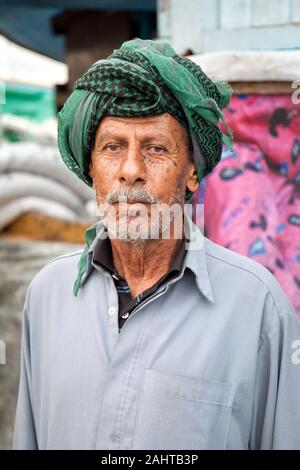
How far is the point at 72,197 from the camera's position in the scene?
16.4ft

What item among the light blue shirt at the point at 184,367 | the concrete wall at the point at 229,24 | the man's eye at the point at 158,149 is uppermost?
the concrete wall at the point at 229,24

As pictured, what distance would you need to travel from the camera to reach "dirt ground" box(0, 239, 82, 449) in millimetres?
3381

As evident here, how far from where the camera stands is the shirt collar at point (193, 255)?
1555mm

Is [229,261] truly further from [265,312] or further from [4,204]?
[4,204]

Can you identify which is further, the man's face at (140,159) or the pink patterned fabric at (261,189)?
the pink patterned fabric at (261,189)

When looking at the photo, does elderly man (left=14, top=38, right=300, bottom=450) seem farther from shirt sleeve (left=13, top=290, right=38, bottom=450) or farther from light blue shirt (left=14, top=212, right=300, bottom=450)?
shirt sleeve (left=13, top=290, right=38, bottom=450)

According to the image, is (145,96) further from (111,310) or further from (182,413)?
(182,413)

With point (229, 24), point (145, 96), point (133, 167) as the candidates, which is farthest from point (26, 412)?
point (229, 24)

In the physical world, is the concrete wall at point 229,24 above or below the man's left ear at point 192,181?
above

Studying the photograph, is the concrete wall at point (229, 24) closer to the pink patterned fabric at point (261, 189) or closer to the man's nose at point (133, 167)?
the pink patterned fabric at point (261, 189)

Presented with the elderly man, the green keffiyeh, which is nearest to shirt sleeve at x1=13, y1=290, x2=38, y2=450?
the elderly man

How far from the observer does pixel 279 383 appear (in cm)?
152

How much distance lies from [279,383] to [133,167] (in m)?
0.61

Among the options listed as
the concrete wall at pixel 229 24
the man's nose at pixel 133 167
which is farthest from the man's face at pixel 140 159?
the concrete wall at pixel 229 24
